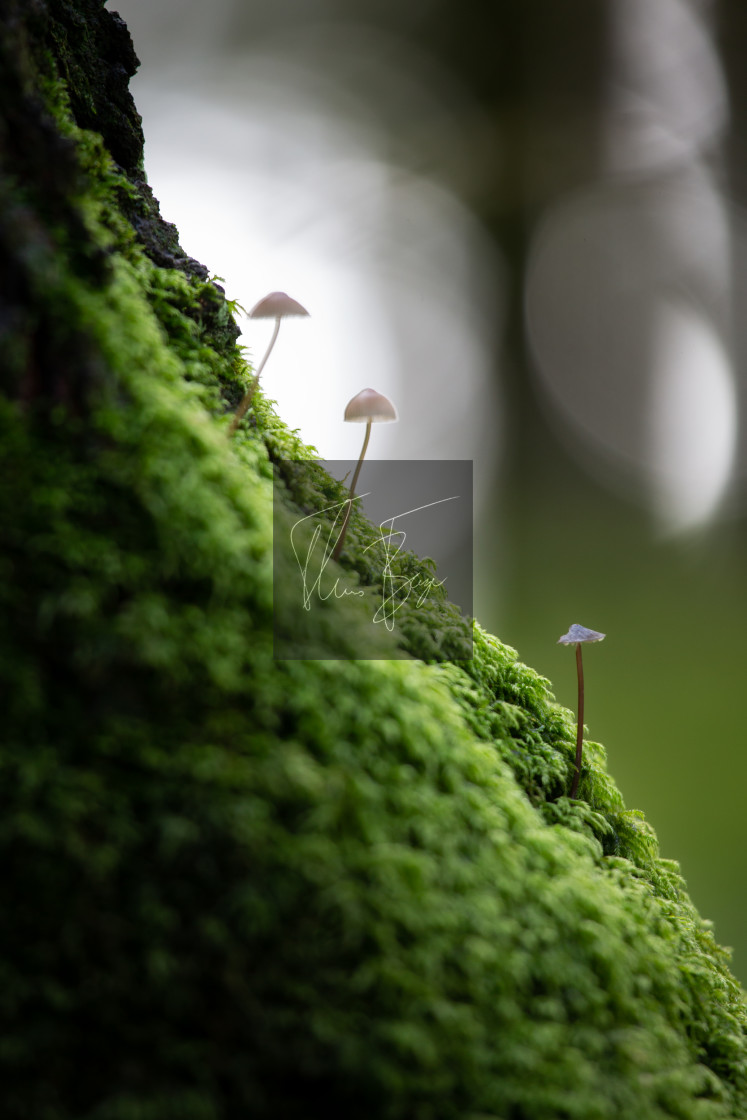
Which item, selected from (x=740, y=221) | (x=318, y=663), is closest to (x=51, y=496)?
(x=318, y=663)

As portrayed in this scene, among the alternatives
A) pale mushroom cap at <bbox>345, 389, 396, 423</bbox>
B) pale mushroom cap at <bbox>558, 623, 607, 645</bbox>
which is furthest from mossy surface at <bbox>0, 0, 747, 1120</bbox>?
pale mushroom cap at <bbox>345, 389, 396, 423</bbox>

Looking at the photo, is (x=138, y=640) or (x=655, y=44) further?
(x=655, y=44)

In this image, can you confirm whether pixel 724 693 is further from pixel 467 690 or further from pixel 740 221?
pixel 467 690

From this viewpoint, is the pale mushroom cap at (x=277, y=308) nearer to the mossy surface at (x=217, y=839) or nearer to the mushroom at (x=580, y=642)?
the mossy surface at (x=217, y=839)
